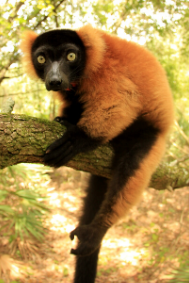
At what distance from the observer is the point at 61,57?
9.27ft

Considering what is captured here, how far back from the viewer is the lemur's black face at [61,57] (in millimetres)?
2678

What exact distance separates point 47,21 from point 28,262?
6337 millimetres

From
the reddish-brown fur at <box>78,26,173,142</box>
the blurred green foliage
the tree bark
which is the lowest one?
the blurred green foliage

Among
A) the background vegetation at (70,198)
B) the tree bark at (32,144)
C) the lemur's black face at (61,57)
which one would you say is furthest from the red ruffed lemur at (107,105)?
the background vegetation at (70,198)

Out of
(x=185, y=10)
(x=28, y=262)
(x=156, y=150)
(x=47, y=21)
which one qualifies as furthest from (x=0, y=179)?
(x=185, y=10)

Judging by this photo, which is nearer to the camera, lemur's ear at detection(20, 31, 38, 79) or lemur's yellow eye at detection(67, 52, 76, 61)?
lemur's yellow eye at detection(67, 52, 76, 61)

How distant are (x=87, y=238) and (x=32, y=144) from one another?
52.0 inches

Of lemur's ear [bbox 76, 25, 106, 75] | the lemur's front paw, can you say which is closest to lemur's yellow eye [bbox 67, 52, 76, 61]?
lemur's ear [bbox 76, 25, 106, 75]

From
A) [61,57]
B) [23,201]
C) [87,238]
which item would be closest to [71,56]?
[61,57]

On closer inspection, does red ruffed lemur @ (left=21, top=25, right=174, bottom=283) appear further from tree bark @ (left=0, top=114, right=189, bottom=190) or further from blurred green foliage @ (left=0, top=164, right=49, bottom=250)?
blurred green foliage @ (left=0, top=164, right=49, bottom=250)

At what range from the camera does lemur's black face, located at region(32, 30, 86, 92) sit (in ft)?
8.79

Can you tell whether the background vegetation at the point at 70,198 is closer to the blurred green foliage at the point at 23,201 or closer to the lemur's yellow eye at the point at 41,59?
the blurred green foliage at the point at 23,201

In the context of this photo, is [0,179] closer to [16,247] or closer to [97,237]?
[16,247]

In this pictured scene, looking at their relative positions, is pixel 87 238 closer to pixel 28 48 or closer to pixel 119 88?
pixel 119 88
